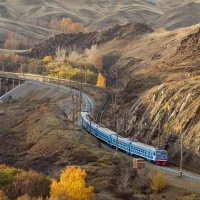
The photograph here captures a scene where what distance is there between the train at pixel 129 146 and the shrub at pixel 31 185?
709 inches

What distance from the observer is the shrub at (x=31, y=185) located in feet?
127

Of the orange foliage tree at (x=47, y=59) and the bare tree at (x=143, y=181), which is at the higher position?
the orange foliage tree at (x=47, y=59)

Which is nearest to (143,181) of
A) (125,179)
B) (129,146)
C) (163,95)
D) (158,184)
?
(125,179)

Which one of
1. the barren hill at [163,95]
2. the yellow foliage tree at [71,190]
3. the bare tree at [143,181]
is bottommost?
the bare tree at [143,181]

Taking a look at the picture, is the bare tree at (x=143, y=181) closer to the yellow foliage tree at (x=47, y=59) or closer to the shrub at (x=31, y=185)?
the shrub at (x=31, y=185)

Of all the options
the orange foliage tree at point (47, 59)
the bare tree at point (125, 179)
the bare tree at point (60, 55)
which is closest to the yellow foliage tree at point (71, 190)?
the bare tree at point (125, 179)

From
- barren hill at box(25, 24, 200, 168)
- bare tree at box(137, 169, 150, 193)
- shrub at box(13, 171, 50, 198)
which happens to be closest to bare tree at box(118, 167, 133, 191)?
bare tree at box(137, 169, 150, 193)

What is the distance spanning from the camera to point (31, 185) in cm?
3959

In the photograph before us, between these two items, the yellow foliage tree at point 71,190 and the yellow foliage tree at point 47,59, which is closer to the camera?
the yellow foliage tree at point 71,190

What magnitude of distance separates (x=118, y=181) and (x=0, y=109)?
72.5 m

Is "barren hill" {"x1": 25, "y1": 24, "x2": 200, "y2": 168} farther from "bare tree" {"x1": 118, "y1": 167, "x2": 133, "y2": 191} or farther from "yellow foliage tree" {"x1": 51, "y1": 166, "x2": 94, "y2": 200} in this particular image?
"yellow foliage tree" {"x1": 51, "y1": 166, "x2": 94, "y2": 200}

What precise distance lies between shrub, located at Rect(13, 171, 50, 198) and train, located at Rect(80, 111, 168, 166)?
18.0 metres

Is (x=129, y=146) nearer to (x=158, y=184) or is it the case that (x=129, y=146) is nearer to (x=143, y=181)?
(x=143, y=181)

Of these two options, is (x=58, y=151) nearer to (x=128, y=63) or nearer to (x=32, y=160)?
(x=32, y=160)
